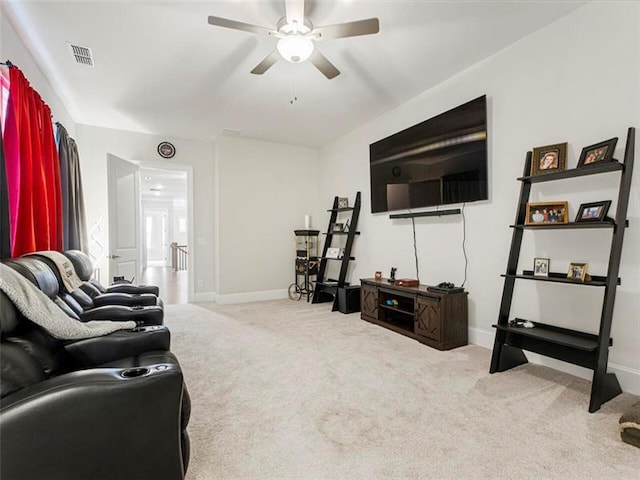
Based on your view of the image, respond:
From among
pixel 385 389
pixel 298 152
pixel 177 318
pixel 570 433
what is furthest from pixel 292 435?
pixel 298 152

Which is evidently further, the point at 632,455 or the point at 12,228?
the point at 12,228

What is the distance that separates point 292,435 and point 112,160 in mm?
4332

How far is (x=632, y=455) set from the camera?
5.28ft

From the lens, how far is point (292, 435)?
1802 mm

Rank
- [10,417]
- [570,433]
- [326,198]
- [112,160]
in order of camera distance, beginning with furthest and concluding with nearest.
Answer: [326,198]
[112,160]
[570,433]
[10,417]

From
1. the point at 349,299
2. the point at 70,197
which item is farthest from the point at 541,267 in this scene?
the point at 70,197

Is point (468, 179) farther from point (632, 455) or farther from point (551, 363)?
point (632, 455)

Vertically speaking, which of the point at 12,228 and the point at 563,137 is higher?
the point at 563,137

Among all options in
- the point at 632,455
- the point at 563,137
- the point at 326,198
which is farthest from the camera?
the point at 326,198

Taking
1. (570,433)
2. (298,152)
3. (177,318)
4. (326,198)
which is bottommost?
(177,318)

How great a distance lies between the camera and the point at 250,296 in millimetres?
5656

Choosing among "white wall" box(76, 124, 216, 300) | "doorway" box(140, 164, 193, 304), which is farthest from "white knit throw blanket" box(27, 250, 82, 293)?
"doorway" box(140, 164, 193, 304)

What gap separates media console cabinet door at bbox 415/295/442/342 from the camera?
3.19 m

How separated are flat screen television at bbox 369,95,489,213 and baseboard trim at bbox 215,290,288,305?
2381mm
